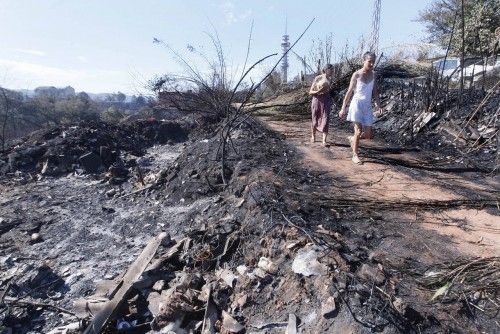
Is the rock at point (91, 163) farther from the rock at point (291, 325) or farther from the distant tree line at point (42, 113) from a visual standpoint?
the distant tree line at point (42, 113)

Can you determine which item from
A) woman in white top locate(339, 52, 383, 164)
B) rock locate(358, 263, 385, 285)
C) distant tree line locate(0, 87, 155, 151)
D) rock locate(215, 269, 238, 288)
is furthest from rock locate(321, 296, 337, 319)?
distant tree line locate(0, 87, 155, 151)

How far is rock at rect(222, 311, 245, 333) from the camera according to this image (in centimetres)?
279

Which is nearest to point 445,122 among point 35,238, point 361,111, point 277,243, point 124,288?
point 361,111

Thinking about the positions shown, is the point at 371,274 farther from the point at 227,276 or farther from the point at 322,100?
the point at 322,100

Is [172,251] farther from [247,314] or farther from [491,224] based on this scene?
[491,224]

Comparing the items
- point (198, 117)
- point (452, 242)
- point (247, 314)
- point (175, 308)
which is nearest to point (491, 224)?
point (452, 242)

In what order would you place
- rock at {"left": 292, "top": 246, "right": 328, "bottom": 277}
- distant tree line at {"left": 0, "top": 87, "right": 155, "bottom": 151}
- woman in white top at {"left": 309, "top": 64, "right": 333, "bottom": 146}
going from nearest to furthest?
rock at {"left": 292, "top": 246, "right": 328, "bottom": 277}
woman in white top at {"left": 309, "top": 64, "right": 333, "bottom": 146}
distant tree line at {"left": 0, "top": 87, "right": 155, "bottom": 151}

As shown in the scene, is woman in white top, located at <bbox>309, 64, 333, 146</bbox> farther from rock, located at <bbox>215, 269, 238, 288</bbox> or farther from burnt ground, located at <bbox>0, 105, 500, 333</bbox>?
rock, located at <bbox>215, 269, 238, 288</bbox>

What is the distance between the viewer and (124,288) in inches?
141

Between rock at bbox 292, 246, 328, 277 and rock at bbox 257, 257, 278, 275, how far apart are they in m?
0.18

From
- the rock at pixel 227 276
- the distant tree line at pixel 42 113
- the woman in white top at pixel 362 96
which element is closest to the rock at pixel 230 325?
the rock at pixel 227 276

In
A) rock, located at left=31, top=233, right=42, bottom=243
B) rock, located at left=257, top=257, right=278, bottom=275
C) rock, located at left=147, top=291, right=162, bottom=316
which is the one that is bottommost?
rock, located at left=31, top=233, right=42, bottom=243

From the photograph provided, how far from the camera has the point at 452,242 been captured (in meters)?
3.37

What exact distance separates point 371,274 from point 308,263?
45cm
